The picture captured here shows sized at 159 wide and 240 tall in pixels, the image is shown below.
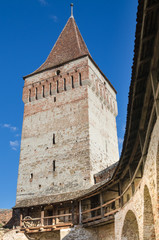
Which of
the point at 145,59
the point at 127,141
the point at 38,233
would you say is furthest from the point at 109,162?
the point at 145,59

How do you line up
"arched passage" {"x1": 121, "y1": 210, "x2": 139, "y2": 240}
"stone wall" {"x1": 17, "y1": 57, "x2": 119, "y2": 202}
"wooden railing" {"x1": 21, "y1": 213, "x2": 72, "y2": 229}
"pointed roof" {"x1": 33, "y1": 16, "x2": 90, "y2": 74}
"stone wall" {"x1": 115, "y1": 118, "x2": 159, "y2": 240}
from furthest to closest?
"pointed roof" {"x1": 33, "y1": 16, "x2": 90, "y2": 74} → "stone wall" {"x1": 17, "y1": 57, "x2": 119, "y2": 202} → "wooden railing" {"x1": 21, "y1": 213, "x2": 72, "y2": 229} → "arched passage" {"x1": 121, "y1": 210, "x2": 139, "y2": 240} → "stone wall" {"x1": 115, "y1": 118, "x2": 159, "y2": 240}

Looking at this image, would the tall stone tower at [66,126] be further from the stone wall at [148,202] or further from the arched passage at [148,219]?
the arched passage at [148,219]

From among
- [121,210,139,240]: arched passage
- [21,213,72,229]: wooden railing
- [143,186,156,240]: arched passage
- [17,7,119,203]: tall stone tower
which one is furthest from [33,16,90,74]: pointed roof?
[143,186,156,240]: arched passage

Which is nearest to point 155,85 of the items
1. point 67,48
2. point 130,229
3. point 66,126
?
point 130,229

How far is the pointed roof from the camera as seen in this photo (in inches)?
944

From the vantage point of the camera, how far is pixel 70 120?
20938 mm

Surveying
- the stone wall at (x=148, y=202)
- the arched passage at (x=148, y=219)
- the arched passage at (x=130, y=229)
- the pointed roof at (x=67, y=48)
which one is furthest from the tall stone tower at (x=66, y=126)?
the arched passage at (x=148, y=219)

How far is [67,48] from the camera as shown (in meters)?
25.4

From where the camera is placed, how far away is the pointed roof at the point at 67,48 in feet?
78.6

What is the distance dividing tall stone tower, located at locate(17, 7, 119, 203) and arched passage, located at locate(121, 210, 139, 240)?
23.1 ft

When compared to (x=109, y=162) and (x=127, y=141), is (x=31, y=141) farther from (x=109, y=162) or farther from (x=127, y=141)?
(x=127, y=141)

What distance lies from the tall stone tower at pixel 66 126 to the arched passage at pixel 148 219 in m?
10.4

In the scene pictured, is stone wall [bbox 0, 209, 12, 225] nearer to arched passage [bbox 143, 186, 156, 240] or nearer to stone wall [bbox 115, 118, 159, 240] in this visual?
stone wall [bbox 115, 118, 159, 240]

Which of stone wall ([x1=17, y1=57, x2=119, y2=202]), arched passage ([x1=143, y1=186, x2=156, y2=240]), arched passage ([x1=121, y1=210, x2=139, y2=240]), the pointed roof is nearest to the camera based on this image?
arched passage ([x1=143, y1=186, x2=156, y2=240])
